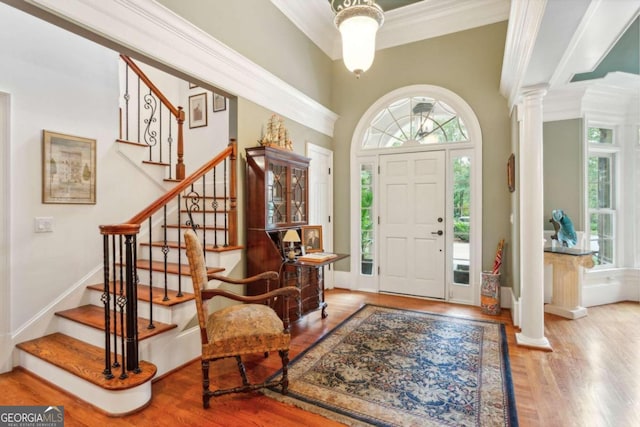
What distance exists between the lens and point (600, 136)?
4586mm

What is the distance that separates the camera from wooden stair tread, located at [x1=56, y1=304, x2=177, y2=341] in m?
2.43

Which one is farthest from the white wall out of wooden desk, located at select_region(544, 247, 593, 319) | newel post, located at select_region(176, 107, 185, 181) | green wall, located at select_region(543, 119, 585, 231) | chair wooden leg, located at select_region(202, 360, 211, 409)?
green wall, located at select_region(543, 119, 585, 231)

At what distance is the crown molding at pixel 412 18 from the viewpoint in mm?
4223

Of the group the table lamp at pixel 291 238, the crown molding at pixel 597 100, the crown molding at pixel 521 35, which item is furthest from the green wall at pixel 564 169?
the table lamp at pixel 291 238

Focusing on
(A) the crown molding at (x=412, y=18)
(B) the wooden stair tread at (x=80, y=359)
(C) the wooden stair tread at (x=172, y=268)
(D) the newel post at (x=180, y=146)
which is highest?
(A) the crown molding at (x=412, y=18)

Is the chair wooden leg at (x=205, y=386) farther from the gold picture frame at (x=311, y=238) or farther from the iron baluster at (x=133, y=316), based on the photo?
the gold picture frame at (x=311, y=238)

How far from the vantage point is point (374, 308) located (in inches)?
166

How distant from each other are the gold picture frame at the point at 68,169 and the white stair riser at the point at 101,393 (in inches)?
57.6

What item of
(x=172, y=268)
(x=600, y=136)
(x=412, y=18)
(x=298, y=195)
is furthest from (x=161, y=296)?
(x=600, y=136)

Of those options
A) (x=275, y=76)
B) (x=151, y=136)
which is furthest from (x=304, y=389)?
(x=151, y=136)

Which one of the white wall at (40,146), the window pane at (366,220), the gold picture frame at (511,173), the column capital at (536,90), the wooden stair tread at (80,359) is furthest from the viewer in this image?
the window pane at (366,220)

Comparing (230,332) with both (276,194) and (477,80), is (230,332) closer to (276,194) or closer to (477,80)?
(276,194)

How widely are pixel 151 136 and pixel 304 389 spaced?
12.7ft

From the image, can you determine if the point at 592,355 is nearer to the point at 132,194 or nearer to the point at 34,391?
the point at 34,391
